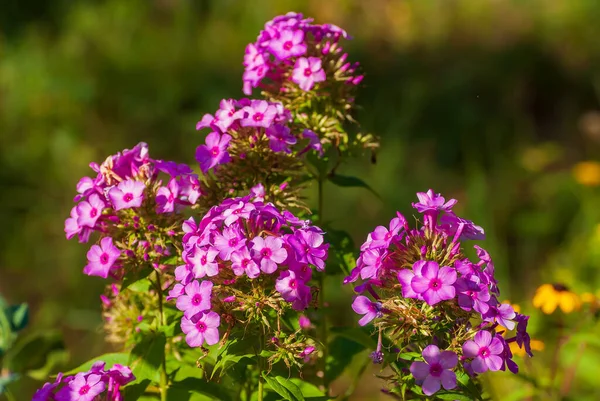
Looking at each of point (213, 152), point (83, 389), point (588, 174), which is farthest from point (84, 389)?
point (588, 174)

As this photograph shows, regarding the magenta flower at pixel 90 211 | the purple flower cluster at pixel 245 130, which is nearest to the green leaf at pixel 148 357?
the magenta flower at pixel 90 211

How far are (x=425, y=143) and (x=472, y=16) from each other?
1664mm

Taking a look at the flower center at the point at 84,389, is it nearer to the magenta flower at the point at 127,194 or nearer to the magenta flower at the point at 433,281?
the magenta flower at the point at 127,194

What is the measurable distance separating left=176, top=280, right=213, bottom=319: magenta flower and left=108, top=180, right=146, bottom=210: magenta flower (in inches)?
10.3

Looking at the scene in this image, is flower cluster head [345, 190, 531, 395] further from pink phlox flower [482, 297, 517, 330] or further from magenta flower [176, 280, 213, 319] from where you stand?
magenta flower [176, 280, 213, 319]

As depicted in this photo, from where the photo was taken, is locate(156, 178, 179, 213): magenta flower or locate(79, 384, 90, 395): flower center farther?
locate(156, 178, 179, 213): magenta flower

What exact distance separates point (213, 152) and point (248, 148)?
3.9 inches

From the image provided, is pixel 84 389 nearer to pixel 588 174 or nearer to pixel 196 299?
pixel 196 299

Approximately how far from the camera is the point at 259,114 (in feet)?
5.86

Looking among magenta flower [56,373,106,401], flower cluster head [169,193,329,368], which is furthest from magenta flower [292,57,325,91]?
magenta flower [56,373,106,401]

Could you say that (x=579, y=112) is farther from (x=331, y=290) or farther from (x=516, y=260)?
(x=331, y=290)

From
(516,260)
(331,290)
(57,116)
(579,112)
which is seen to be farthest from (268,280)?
(579,112)

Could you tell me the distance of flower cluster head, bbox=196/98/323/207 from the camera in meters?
1.79

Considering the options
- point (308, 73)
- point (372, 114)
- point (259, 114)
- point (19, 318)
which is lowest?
point (19, 318)
